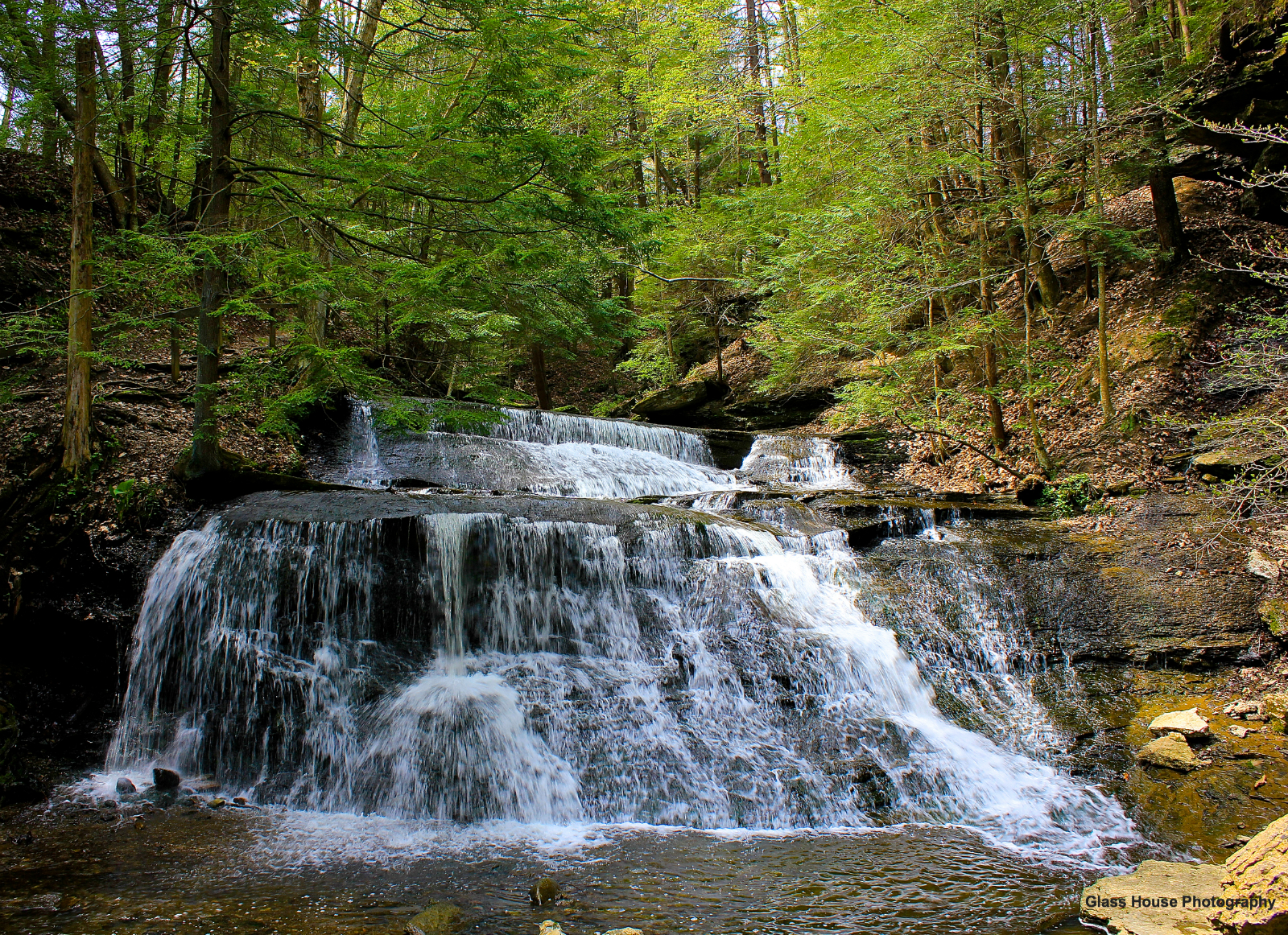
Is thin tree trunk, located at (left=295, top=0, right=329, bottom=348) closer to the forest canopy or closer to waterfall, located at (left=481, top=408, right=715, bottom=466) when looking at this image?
the forest canopy

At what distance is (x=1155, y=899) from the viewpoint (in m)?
3.24

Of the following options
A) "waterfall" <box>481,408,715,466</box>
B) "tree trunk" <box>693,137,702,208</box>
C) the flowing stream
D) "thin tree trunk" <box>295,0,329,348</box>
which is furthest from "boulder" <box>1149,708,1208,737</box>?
"tree trunk" <box>693,137,702,208</box>

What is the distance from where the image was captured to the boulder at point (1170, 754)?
497 centimetres

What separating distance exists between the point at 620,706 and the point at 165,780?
375cm

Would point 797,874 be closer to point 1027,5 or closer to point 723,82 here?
point 1027,5

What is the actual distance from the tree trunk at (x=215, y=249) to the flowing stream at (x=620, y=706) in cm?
87

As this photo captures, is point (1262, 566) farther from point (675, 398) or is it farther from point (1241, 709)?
point (675, 398)

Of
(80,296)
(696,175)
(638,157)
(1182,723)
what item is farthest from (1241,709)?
Result: (696,175)

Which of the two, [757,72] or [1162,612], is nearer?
[1162,612]

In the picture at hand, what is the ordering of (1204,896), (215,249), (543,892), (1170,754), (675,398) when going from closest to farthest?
(1204,896)
(543,892)
(1170,754)
(215,249)
(675,398)

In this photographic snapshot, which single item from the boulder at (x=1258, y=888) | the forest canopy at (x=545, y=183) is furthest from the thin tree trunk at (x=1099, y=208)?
the boulder at (x=1258, y=888)

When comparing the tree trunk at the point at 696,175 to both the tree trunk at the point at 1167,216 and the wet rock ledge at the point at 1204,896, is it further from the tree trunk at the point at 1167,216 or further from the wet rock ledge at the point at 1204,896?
the wet rock ledge at the point at 1204,896

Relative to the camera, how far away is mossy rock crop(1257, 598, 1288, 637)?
6066mm

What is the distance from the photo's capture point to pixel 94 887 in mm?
3705
